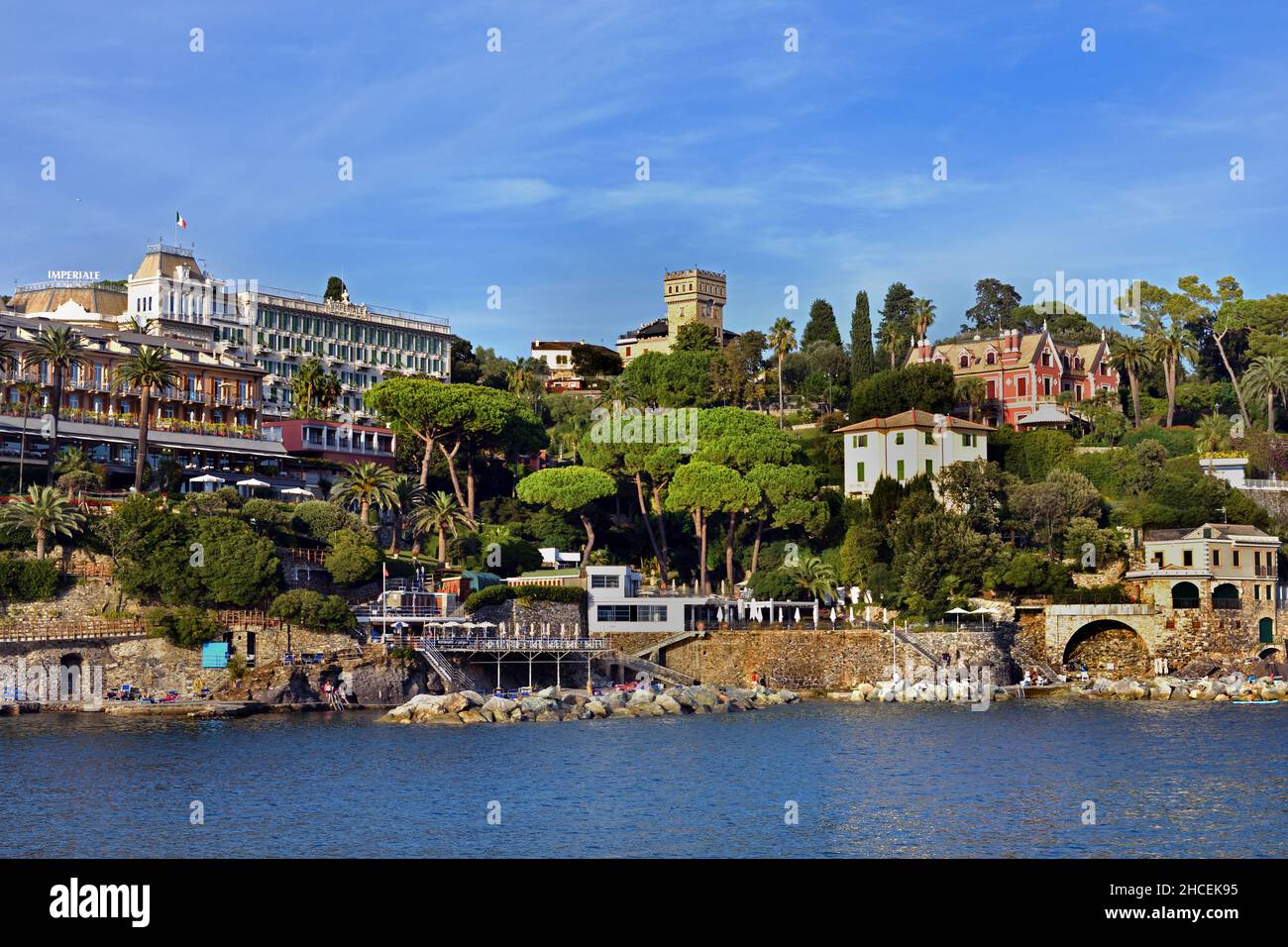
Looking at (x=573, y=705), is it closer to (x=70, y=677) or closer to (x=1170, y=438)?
(x=70, y=677)

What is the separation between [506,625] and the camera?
246ft

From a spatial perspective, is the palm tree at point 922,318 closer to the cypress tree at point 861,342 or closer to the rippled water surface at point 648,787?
the cypress tree at point 861,342

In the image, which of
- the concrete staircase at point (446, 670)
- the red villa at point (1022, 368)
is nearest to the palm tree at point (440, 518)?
the concrete staircase at point (446, 670)

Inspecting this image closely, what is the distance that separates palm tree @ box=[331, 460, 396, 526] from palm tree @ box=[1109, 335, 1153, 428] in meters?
57.0

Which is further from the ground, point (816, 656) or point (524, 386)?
point (524, 386)

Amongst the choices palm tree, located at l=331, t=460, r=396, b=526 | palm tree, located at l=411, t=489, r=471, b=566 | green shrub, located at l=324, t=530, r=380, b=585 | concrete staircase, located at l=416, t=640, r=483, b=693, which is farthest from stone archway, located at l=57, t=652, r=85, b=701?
palm tree, located at l=411, t=489, r=471, b=566

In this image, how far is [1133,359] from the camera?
11250 centimetres

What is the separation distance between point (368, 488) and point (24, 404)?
22.7 meters

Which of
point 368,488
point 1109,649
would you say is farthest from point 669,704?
point 1109,649

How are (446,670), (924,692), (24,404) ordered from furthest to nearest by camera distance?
(24,404) < (924,692) < (446,670)

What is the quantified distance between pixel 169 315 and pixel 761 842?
8888 centimetres

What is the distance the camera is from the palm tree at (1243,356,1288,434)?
108 m

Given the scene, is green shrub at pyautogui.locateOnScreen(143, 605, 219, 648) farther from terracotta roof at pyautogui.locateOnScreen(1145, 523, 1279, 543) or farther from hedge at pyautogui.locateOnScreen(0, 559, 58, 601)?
terracotta roof at pyautogui.locateOnScreen(1145, 523, 1279, 543)
